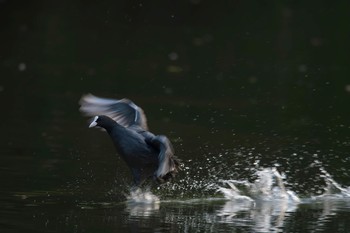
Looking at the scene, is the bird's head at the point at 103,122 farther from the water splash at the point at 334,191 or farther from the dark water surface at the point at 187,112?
the water splash at the point at 334,191

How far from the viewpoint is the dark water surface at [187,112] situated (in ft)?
26.2

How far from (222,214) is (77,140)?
3.41 meters

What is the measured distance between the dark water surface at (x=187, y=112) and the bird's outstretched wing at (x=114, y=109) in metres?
0.48

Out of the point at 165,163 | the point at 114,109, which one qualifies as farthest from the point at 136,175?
the point at 114,109

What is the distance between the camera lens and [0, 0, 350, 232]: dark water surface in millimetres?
7992

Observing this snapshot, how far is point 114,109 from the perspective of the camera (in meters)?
9.52

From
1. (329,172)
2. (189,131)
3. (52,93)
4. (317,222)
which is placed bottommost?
(317,222)

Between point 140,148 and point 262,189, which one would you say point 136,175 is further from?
point 262,189

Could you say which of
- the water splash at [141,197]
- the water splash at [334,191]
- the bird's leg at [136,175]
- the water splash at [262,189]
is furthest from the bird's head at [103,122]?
the water splash at [334,191]

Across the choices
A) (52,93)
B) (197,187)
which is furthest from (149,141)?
(52,93)

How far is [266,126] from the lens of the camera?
38.9 ft

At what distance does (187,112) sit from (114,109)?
3.22 metres

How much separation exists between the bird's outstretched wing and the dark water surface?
1.57 ft

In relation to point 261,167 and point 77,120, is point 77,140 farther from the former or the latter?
point 261,167
